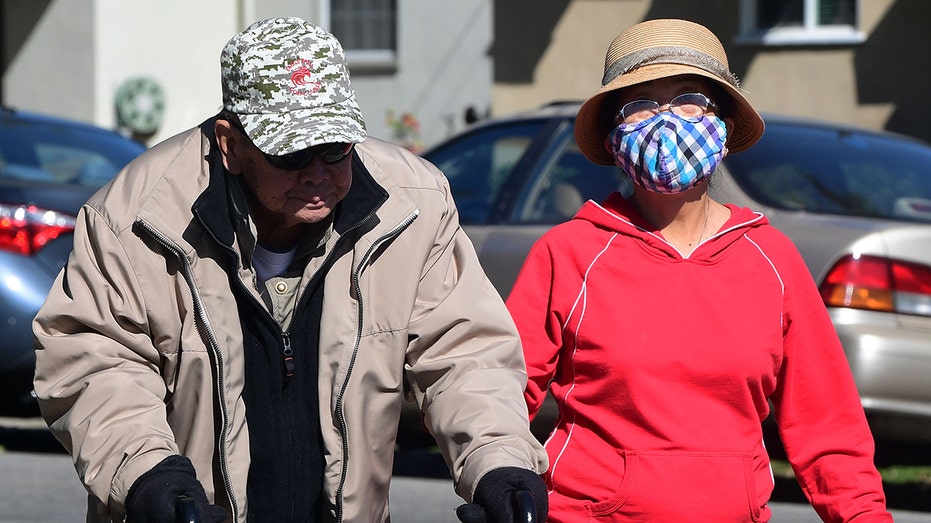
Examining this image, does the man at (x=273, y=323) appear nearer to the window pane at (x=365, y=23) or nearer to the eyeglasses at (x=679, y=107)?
the eyeglasses at (x=679, y=107)

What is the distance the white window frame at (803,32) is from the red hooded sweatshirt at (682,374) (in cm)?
1154

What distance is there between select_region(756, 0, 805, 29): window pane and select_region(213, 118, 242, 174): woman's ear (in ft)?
41.5

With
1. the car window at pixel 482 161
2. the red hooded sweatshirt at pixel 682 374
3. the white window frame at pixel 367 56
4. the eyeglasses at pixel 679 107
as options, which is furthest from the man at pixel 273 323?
the white window frame at pixel 367 56

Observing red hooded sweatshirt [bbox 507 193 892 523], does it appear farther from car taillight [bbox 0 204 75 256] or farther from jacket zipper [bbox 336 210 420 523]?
car taillight [bbox 0 204 75 256]

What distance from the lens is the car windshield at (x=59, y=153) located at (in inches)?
302

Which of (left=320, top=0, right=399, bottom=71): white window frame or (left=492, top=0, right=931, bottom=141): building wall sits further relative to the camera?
(left=320, top=0, right=399, bottom=71): white window frame

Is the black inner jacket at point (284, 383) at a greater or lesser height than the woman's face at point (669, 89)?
lesser

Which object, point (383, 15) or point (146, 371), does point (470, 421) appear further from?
point (383, 15)

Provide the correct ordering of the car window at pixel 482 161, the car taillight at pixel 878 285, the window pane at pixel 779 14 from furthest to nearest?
the window pane at pixel 779 14 < the car window at pixel 482 161 < the car taillight at pixel 878 285

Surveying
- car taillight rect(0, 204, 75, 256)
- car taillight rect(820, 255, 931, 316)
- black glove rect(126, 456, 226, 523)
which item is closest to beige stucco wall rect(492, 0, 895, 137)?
car taillight rect(0, 204, 75, 256)

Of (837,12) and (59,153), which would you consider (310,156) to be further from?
(837,12)

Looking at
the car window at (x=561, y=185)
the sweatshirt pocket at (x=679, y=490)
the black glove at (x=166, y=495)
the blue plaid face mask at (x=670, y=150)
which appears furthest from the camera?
the car window at (x=561, y=185)

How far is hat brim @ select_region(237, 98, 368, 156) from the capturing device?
263 cm

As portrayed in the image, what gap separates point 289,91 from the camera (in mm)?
2660
